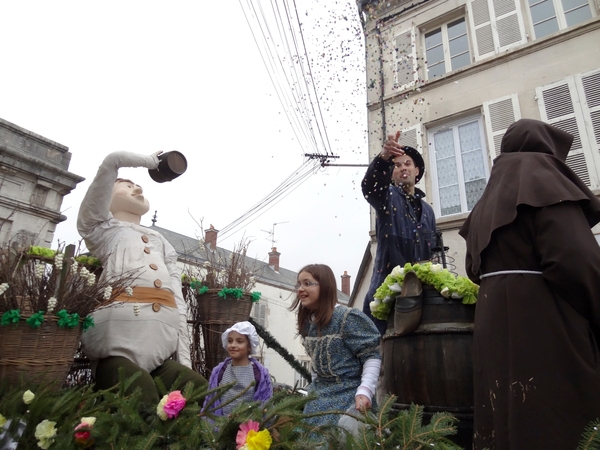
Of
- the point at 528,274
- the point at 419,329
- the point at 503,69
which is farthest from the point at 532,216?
the point at 503,69

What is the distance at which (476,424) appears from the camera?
1588 mm

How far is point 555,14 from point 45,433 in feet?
32.2

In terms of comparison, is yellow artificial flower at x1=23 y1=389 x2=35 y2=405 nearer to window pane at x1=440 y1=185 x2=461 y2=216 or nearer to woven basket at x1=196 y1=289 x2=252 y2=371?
woven basket at x1=196 y1=289 x2=252 y2=371

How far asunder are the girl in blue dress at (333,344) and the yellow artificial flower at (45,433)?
1.09 m

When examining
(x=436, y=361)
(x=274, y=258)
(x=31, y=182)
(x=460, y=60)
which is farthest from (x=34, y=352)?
(x=274, y=258)

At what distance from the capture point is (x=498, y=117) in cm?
756

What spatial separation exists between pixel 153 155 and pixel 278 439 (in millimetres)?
2362

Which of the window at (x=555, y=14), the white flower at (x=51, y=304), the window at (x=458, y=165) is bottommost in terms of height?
the white flower at (x=51, y=304)

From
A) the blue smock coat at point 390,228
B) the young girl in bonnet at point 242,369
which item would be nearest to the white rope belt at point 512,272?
the blue smock coat at point 390,228

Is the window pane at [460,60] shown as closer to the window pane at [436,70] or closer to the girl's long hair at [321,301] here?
the window pane at [436,70]

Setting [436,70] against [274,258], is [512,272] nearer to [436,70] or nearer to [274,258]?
[436,70]

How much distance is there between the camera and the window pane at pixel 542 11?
25.4ft

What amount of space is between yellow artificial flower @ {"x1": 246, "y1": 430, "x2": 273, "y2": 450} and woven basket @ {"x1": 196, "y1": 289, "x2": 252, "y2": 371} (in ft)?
6.88

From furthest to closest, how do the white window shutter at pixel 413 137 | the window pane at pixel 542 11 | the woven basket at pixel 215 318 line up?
1. the white window shutter at pixel 413 137
2. the window pane at pixel 542 11
3. the woven basket at pixel 215 318
